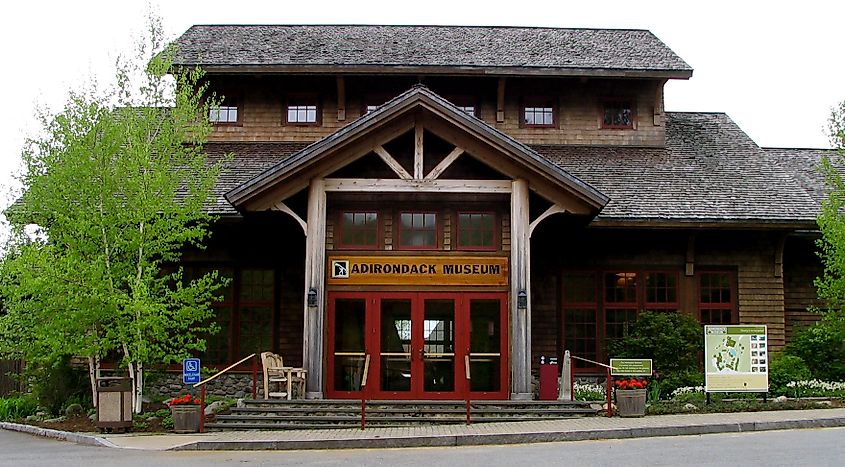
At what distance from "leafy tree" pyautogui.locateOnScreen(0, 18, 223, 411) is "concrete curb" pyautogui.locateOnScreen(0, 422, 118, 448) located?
1.37 m

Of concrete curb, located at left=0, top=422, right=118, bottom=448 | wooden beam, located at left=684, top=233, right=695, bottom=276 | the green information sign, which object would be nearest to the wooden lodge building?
wooden beam, located at left=684, top=233, right=695, bottom=276

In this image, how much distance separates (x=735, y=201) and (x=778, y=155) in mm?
6485

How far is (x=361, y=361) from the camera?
60.4 feet

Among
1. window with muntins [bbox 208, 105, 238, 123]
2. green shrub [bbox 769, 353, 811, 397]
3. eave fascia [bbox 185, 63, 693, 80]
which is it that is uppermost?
eave fascia [bbox 185, 63, 693, 80]

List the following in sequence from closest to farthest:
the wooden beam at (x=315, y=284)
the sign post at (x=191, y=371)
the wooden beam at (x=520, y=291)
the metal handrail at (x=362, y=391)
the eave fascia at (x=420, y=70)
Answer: the metal handrail at (x=362, y=391) < the sign post at (x=191, y=371) < the wooden beam at (x=315, y=284) < the wooden beam at (x=520, y=291) < the eave fascia at (x=420, y=70)

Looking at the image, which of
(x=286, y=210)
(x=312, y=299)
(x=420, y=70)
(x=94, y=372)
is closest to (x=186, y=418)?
(x=312, y=299)

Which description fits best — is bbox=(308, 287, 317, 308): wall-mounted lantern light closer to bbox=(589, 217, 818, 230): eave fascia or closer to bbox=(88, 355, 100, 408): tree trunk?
bbox=(88, 355, 100, 408): tree trunk

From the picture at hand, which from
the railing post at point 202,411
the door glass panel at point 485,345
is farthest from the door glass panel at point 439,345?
the railing post at point 202,411

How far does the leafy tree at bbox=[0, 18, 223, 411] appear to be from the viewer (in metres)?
16.9

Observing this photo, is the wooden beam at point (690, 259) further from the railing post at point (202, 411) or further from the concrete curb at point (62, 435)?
the concrete curb at point (62, 435)

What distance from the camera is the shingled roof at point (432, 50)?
22.7m

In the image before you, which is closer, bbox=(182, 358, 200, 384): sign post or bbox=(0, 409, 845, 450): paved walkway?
bbox=(0, 409, 845, 450): paved walkway

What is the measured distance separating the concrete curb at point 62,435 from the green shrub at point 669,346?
10.5 metres

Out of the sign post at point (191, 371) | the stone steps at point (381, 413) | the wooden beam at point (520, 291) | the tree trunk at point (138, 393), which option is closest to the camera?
the stone steps at point (381, 413)
